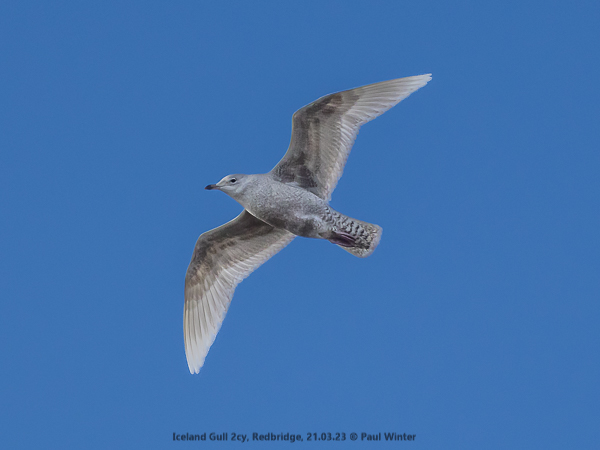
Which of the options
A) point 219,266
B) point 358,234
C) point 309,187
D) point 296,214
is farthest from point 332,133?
point 219,266

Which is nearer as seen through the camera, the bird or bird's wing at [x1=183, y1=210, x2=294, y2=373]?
the bird

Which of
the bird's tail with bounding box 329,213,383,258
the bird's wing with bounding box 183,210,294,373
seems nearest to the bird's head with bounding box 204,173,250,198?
the bird's wing with bounding box 183,210,294,373

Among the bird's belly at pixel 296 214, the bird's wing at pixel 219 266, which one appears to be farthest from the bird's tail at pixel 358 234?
the bird's wing at pixel 219 266

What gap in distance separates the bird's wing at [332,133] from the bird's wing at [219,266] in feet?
3.15

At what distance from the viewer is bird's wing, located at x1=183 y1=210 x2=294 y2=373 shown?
9.52m

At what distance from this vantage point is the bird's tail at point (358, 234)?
870 centimetres

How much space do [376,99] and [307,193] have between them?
155 centimetres

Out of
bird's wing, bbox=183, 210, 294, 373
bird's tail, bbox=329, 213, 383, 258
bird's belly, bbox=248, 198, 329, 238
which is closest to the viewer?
A: bird's belly, bbox=248, 198, 329, 238

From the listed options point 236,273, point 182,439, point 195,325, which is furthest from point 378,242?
point 182,439

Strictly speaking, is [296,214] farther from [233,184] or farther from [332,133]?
[332,133]

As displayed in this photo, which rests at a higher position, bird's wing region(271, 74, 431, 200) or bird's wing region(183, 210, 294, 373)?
bird's wing region(271, 74, 431, 200)

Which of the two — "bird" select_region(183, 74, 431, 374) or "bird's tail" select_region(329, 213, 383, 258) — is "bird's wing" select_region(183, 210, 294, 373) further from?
"bird's tail" select_region(329, 213, 383, 258)

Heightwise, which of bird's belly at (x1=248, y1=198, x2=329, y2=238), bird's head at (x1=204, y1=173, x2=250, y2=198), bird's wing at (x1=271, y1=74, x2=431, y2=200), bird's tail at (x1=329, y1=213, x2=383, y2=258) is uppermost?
bird's wing at (x1=271, y1=74, x2=431, y2=200)

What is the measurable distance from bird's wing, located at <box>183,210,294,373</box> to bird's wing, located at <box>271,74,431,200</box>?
961 millimetres
